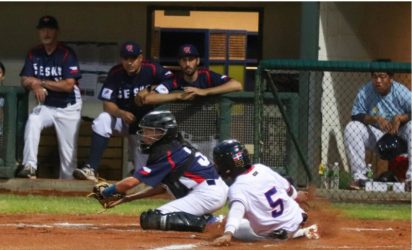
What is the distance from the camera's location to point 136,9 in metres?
15.7

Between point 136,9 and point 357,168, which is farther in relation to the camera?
point 136,9

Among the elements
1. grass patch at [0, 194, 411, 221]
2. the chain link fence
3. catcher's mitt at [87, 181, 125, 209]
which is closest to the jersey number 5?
catcher's mitt at [87, 181, 125, 209]

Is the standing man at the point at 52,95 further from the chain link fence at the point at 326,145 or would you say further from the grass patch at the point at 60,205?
the chain link fence at the point at 326,145

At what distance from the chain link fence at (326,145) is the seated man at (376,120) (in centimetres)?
1

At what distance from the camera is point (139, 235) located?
9.22 meters

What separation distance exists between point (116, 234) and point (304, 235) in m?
1.52

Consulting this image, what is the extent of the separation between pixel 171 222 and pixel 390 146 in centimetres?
403

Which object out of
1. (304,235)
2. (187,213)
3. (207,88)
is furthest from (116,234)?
(207,88)

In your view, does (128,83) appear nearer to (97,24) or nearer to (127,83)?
(127,83)

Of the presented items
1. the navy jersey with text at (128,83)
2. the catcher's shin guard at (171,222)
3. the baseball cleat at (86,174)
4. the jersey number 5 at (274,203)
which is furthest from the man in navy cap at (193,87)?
the jersey number 5 at (274,203)

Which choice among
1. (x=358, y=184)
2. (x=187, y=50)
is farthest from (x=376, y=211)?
(x=187, y=50)

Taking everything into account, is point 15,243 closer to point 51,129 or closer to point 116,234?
point 116,234

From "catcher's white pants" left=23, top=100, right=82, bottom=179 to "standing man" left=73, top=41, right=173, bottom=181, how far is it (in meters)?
0.49

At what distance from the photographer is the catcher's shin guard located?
9438mm
